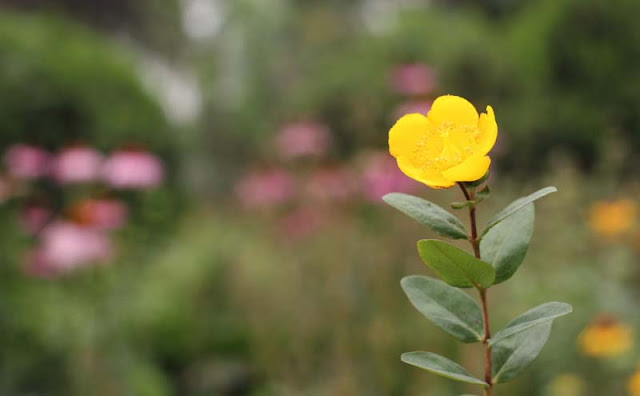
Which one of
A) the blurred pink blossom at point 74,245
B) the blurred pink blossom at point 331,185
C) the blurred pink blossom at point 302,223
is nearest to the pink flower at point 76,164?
the blurred pink blossom at point 74,245

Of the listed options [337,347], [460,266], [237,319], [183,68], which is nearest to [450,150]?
[460,266]

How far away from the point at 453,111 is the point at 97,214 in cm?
192

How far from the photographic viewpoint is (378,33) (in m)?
5.86

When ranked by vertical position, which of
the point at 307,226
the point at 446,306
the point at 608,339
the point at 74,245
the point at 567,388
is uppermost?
the point at 307,226

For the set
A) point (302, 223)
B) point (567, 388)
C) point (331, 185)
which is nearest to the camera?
point (567, 388)

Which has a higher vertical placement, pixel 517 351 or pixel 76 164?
pixel 76 164

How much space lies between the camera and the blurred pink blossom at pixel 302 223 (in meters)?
2.98

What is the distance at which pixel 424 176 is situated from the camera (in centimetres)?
37

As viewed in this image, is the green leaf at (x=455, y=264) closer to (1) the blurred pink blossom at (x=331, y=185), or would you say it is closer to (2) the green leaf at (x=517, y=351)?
(2) the green leaf at (x=517, y=351)

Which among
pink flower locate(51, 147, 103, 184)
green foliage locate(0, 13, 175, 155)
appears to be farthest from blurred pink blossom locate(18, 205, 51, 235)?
green foliage locate(0, 13, 175, 155)

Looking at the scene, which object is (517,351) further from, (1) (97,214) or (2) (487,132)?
(1) (97,214)

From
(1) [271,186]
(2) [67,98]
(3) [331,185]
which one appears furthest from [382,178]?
(2) [67,98]

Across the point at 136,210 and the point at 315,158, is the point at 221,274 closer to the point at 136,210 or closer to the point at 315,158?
the point at 315,158

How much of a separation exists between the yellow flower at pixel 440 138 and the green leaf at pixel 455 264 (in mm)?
31
